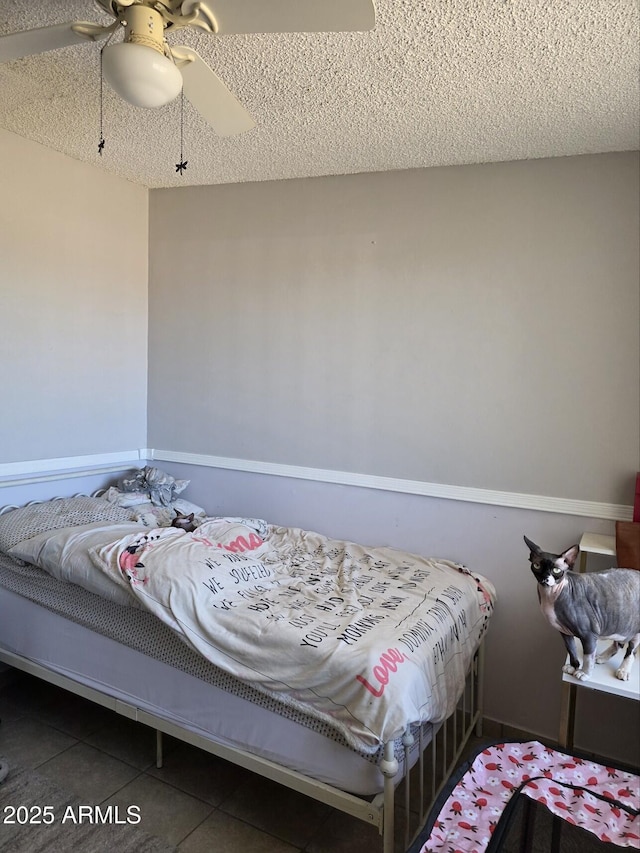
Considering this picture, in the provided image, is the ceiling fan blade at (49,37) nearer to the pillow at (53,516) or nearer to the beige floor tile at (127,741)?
the pillow at (53,516)

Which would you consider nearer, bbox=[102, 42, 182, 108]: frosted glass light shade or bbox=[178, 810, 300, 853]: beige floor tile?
bbox=[102, 42, 182, 108]: frosted glass light shade

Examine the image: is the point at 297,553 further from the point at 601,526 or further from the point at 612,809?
the point at 612,809

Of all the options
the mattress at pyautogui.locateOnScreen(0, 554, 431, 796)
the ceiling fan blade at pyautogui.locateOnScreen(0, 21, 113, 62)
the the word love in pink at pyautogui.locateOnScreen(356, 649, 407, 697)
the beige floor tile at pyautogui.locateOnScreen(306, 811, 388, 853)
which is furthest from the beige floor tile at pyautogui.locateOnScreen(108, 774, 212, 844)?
the ceiling fan blade at pyautogui.locateOnScreen(0, 21, 113, 62)

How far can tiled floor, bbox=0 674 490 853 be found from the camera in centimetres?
186

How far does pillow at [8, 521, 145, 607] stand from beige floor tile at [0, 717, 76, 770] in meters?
0.71

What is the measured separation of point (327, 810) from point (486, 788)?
90 centimetres

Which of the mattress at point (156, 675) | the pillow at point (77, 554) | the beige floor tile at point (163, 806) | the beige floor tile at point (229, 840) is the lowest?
the beige floor tile at point (229, 840)

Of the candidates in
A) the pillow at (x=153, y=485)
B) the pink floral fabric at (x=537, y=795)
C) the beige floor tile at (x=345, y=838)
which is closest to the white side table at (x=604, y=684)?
the pink floral fabric at (x=537, y=795)

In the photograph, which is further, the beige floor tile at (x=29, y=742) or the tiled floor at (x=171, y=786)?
the beige floor tile at (x=29, y=742)

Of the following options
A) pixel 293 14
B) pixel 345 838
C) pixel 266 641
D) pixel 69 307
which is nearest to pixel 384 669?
pixel 266 641

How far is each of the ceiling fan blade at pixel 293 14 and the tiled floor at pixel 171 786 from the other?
2334 millimetres

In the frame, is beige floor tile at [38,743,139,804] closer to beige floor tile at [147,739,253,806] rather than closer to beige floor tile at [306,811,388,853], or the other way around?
beige floor tile at [147,739,253,806]

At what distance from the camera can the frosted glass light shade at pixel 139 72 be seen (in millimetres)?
1276

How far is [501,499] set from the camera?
239 centimetres
